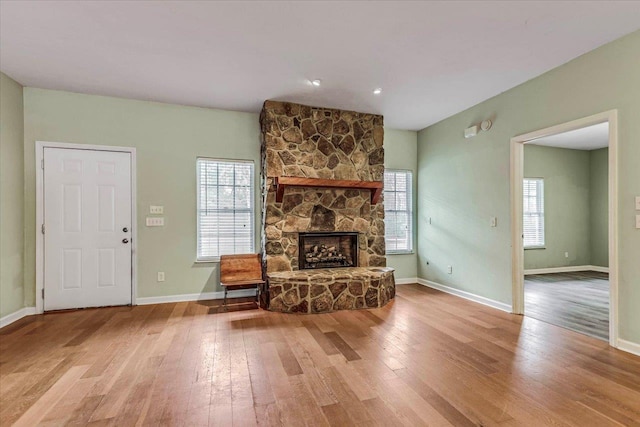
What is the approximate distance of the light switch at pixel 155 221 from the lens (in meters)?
4.21

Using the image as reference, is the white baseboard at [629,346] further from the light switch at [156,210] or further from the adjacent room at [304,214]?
the light switch at [156,210]

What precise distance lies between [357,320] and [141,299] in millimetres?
2961

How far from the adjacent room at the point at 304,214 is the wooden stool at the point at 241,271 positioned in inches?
1.3

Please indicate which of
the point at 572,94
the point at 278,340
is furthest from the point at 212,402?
the point at 572,94

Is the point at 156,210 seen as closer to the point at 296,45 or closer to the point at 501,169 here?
the point at 296,45

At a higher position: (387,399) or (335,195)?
(335,195)

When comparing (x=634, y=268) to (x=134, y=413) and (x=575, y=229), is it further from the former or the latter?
(x=575, y=229)

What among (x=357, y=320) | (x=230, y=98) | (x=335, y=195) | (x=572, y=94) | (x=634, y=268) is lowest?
(x=357, y=320)

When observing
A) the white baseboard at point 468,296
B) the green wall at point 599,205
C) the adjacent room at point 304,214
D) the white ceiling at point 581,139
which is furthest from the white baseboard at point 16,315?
the green wall at point 599,205

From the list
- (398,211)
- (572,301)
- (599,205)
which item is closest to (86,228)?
(398,211)

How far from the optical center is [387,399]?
77.8 inches

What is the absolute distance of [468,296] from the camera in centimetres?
448

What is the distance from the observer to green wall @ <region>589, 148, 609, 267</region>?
6582mm

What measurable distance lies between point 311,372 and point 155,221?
3143 millimetres
